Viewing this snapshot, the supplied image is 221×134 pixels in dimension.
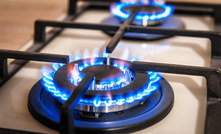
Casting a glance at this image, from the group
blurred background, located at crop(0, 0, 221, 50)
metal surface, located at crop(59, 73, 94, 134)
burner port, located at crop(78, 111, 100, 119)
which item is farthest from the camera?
blurred background, located at crop(0, 0, 221, 50)

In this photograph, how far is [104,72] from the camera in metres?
0.63

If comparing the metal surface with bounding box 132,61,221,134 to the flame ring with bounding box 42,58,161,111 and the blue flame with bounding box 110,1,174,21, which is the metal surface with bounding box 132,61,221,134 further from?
the blue flame with bounding box 110,1,174,21

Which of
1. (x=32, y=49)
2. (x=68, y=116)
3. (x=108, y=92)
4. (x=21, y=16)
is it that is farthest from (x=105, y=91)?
(x=21, y=16)

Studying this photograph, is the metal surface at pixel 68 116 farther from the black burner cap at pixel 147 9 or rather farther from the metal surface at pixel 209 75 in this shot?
the black burner cap at pixel 147 9

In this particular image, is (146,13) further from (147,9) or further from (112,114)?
(112,114)

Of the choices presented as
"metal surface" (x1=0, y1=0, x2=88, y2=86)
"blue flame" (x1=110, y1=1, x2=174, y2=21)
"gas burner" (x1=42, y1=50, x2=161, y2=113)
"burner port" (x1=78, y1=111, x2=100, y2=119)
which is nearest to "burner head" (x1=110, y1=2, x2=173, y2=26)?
"blue flame" (x1=110, y1=1, x2=174, y2=21)

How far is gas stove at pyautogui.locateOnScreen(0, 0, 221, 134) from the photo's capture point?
1.76 ft

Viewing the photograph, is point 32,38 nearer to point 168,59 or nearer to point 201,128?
point 168,59

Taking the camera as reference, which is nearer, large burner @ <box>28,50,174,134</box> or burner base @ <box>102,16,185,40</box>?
large burner @ <box>28,50,174,134</box>

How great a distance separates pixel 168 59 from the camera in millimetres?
845

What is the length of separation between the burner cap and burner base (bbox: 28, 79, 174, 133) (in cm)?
7

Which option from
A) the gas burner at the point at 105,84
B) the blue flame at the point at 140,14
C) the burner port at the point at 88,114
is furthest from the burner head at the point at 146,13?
the burner port at the point at 88,114

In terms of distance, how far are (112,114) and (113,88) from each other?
54 millimetres

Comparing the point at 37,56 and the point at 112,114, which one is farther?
the point at 37,56
